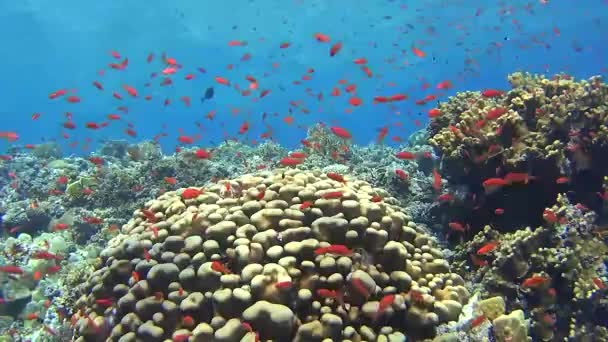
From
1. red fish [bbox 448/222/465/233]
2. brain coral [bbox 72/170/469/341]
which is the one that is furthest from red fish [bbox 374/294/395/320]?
red fish [bbox 448/222/465/233]

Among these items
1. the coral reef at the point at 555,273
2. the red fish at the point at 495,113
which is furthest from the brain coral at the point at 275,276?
the red fish at the point at 495,113

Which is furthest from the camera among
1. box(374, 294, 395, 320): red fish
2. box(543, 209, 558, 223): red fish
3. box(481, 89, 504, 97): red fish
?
box(481, 89, 504, 97): red fish

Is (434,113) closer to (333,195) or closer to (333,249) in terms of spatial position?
(333,195)

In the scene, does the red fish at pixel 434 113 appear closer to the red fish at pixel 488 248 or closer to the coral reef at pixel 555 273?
the coral reef at pixel 555 273

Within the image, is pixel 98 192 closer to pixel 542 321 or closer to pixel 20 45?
pixel 542 321

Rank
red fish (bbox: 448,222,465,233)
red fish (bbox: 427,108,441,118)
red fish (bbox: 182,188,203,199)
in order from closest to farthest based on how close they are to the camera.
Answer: red fish (bbox: 182,188,203,199) < red fish (bbox: 448,222,465,233) < red fish (bbox: 427,108,441,118)

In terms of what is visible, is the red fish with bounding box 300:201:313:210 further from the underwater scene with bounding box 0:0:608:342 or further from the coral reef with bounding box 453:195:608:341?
the coral reef with bounding box 453:195:608:341

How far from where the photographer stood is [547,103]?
809 cm

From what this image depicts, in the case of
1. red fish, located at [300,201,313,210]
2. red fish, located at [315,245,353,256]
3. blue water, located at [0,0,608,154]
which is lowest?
red fish, located at [315,245,353,256]

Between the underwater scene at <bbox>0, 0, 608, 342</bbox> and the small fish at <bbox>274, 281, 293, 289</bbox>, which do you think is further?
the underwater scene at <bbox>0, 0, 608, 342</bbox>

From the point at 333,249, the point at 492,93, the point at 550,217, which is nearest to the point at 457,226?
the point at 550,217

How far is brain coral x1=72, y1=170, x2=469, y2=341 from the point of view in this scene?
14.0ft

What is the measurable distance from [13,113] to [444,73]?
10704cm

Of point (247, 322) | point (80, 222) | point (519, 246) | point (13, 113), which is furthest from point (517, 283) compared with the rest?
point (13, 113)
